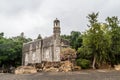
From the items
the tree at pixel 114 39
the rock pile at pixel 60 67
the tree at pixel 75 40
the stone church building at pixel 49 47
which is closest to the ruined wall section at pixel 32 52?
the stone church building at pixel 49 47

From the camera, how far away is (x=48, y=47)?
2222 inches

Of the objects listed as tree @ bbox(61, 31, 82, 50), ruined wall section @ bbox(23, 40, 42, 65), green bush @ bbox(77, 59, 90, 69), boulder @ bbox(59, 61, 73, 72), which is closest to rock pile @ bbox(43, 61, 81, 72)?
boulder @ bbox(59, 61, 73, 72)

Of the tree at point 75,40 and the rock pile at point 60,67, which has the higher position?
the tree at point 75,40

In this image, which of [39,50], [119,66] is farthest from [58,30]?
[119,66]

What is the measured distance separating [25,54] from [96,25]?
25.1 m

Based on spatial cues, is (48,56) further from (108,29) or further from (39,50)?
(108,29)

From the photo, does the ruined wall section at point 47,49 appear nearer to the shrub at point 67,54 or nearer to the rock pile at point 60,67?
the shrub at point 67,54

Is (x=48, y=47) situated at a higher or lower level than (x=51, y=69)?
higher

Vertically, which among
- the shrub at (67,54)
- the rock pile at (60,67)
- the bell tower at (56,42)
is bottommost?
the rock pile at (60,67)

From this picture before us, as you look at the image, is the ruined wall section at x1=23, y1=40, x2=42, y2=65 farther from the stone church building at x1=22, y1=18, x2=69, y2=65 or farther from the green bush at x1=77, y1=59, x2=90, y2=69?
the green bush at x1=77, y1=59, x2=90, y2=69

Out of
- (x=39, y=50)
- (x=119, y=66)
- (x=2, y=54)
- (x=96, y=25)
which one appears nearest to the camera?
(x=119, y=66)

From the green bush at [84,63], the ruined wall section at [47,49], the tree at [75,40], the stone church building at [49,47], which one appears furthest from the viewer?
the tree at [75,40]

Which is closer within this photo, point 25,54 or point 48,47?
point 48,47

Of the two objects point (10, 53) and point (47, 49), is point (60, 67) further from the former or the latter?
point (10, 53)
